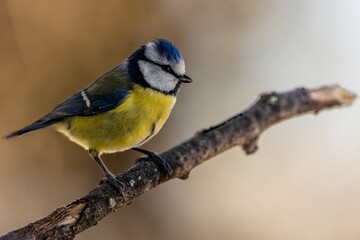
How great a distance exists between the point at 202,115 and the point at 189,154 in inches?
36.1

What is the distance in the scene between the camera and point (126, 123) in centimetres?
124

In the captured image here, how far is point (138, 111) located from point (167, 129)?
0.94 metres

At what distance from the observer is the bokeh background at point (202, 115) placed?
199 cm

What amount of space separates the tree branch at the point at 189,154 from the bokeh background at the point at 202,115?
2.19 feet

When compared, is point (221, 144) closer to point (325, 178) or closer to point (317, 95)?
point (317, 95)

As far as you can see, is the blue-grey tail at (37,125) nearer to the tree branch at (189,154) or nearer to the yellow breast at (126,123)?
the yellow breast at (126,123)

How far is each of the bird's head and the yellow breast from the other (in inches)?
0.9

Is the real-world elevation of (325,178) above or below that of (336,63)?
below

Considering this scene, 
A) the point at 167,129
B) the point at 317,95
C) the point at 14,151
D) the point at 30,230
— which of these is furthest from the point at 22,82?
the point at 30,230

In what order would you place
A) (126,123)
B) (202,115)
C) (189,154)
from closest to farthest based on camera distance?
1. (126,123)
2. (189,154)
3. (202,115)

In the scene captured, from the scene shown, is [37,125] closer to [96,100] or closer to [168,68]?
[96,100]

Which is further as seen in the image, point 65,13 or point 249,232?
point 249,232

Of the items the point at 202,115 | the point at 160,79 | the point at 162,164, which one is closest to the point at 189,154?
the point at 162,164

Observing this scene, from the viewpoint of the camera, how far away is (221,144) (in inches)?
54.3
